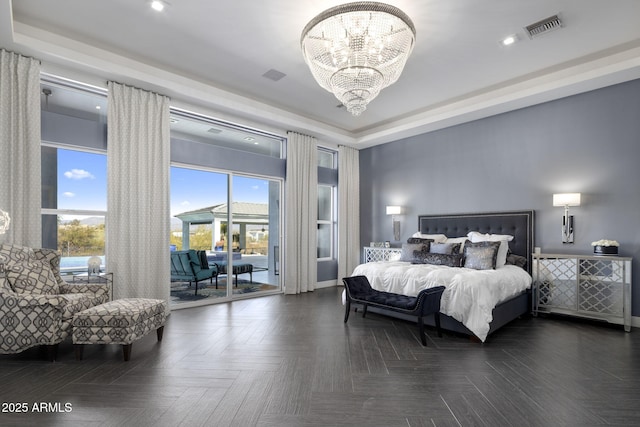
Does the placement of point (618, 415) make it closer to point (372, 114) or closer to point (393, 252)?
point (393, 252)

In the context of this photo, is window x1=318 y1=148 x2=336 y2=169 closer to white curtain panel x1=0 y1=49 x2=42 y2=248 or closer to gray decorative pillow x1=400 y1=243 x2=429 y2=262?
gray decorative pillow x1=400 y1=243 x2=429 y2=262

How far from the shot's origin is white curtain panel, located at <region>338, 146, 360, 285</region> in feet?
23.2

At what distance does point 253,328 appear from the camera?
12.7 feet

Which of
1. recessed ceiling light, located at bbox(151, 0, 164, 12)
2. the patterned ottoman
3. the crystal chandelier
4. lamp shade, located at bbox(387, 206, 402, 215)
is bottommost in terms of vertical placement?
the patterned ottoman

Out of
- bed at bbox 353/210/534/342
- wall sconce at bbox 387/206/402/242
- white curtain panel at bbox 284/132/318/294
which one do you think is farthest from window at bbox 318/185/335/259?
bed at bbox 353/210/534/342

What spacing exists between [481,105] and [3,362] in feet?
21.2

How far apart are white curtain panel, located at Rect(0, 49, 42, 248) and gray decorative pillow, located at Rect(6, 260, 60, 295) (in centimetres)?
48

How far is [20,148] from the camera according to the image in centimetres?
351

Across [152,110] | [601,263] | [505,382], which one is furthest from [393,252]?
[152,110]

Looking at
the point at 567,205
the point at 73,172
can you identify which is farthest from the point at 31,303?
the point at 567,205

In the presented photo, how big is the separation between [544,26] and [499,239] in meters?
2.74

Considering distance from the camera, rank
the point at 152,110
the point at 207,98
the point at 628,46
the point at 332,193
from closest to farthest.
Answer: the point at 628,46 < the point at 152,110 < the point at 207,98 < the point at 332,193

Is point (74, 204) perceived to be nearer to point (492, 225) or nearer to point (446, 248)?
point (446, 248)

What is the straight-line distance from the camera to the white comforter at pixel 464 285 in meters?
3.38
